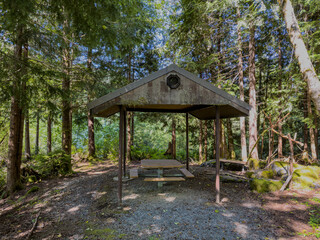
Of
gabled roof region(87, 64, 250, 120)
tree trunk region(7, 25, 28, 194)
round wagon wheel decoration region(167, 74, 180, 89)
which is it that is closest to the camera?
gabled roof region(87, 64, 250, 120)

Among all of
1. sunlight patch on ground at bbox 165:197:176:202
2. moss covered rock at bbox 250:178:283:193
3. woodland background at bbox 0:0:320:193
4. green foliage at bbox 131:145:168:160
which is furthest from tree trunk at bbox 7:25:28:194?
moss covered rock at bbox 250:178:283:193

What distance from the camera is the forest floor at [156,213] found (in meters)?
3.64

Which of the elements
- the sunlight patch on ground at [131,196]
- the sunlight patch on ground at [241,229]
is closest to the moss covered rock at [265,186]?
the sunlight patch on ground at [241,229]

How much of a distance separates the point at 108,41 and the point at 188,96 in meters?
2.76

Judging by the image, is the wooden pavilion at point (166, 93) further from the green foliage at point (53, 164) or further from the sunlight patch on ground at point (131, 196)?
the green foliage at point (53, 164)

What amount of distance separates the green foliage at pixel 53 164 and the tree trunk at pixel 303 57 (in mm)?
9536

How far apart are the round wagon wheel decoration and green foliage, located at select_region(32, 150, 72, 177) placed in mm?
6302

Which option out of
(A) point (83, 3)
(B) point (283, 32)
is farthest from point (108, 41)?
(B) point (283, 32)

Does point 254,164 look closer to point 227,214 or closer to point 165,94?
point 227,214

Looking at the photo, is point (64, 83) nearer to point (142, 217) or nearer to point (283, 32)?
point (142, 217)

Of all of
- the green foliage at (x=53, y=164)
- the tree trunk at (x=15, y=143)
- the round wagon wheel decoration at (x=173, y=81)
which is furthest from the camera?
the green foliage at (x=53, y=164)

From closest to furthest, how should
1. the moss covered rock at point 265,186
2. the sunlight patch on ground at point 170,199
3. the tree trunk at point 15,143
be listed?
the sunlight patch on ground at point 170,199 < the tree trunk at point 15,143 < the moss covered rock at point 265,186

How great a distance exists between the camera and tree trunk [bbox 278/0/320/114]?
15.9 ft

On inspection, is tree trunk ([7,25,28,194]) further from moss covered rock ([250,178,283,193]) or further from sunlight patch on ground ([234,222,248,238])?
moss covered rock ([250,178,283,193])
